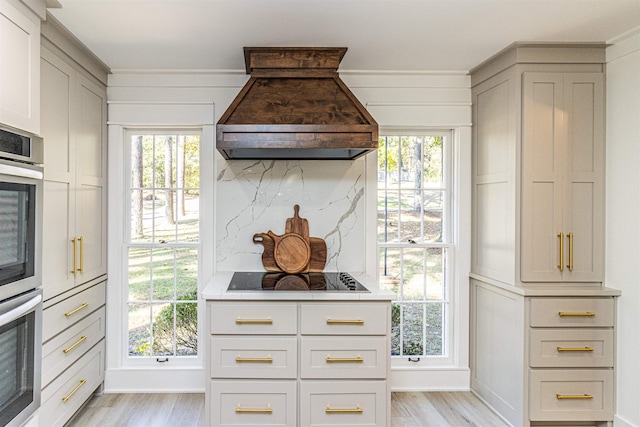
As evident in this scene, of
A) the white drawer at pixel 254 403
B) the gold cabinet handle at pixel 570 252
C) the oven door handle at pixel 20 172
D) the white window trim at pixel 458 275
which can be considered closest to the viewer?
the oven door handle at pixel 20 172

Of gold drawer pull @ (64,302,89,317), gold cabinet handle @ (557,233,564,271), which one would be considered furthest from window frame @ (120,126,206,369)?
gold cabinet handle @ (557,233,564,271)

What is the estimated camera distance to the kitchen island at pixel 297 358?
228 cm

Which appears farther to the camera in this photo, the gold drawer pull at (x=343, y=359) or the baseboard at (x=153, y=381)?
the baseboard at (x=153, y=381)

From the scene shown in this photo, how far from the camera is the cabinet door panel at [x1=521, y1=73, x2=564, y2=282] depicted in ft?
8.18

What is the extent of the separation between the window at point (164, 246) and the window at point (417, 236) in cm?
143

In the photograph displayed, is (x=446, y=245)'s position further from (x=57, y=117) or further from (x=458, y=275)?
(x=57, y=117)

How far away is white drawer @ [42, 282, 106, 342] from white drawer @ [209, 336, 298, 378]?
84cm

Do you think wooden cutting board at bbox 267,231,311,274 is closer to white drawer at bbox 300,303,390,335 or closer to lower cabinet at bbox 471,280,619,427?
white drawer at bbox 300,303,390,335

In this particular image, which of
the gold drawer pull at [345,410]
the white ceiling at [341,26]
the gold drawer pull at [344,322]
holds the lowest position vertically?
the gold drawer pull at [345,410]

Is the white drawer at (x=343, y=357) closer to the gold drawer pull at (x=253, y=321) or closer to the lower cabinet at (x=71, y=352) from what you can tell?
the gold drawer pull at (x=253, y=321)

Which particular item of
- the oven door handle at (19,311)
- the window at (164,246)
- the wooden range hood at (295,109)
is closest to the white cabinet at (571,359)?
the wooden range hood at (295,109)

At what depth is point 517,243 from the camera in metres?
2.50

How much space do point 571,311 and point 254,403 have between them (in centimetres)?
191

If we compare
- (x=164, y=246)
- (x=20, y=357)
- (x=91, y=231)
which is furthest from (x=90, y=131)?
(x=20, y=357)
